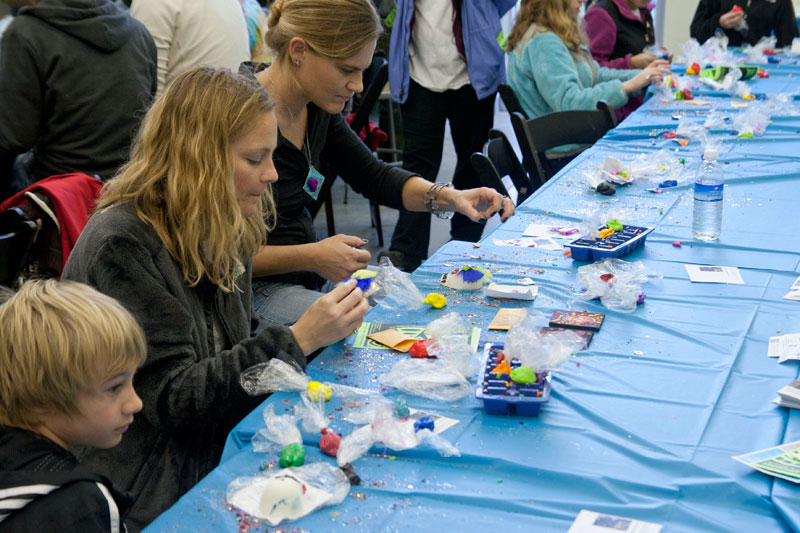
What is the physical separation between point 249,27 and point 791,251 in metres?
2.96

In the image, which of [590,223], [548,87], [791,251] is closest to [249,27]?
[548,87]

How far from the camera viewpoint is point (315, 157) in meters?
2.65

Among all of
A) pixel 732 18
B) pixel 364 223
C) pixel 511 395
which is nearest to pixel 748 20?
pixel 732 18

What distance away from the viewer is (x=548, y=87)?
433 cm

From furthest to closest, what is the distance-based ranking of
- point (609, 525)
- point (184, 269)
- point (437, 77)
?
point (437, 77) < point (184, 269) < point (609, 525)

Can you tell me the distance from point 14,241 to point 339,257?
931 mm

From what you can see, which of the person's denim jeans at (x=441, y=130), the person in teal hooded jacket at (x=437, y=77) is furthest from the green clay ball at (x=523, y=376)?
the person's denim jeans at (x=441, y=130)

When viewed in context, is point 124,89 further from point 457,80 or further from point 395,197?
point 457,80

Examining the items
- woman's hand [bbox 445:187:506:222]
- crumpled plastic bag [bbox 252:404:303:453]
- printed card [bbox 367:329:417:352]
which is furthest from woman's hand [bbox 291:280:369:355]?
woman's hand [bbox 445:187:506:222]

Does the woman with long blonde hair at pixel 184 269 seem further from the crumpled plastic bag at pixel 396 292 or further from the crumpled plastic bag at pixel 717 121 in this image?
the crumpled plastic bag at pixel 717 121

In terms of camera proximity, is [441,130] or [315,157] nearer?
[315,157]

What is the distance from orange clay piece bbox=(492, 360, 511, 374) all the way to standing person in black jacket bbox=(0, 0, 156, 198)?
2027 millimetres

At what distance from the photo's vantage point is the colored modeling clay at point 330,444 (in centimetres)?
136

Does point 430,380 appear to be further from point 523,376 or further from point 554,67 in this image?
point 554,67
